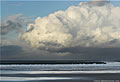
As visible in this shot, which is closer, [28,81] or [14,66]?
[28,81]

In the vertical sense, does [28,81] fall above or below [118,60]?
below

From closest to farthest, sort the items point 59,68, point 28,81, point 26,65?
1. point 28,81
2. point 59,68
3. point 26,65

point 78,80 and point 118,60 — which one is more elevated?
point 118,60

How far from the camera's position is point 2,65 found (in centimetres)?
1239

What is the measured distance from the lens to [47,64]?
498 inches

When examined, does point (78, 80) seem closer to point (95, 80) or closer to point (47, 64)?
point (95, 80)

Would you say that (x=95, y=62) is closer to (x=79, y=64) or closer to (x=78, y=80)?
(x=79, y=64)

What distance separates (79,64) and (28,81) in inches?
218

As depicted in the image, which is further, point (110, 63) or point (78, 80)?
point (110, 63)

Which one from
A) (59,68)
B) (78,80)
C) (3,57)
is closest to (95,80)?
(78,80)

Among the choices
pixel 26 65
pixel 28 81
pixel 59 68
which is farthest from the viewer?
pixel 26 65

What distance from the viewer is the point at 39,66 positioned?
12.7m

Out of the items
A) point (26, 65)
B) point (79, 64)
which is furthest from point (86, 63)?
point (26, 65)

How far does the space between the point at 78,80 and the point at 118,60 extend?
5.58 meters
